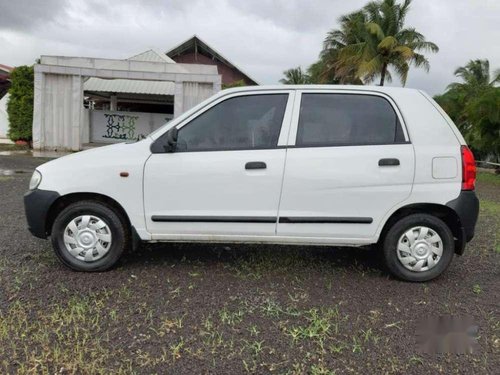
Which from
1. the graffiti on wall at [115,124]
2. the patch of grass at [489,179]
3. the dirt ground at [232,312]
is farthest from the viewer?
the graffiti on wall at [115,124]

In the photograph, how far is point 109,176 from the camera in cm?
408

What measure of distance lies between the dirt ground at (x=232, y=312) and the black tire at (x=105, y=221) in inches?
4.4

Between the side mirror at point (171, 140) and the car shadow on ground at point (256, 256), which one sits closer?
the side mirror at point (171, 140)

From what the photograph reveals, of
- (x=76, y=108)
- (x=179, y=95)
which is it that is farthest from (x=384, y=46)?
(x=76, y=108)

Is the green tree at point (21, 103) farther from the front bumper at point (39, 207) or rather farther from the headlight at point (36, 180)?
the front bumper at point (39, 207)

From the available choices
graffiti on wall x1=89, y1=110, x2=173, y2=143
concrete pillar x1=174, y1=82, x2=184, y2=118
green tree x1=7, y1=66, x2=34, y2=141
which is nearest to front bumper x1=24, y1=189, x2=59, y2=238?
concrete pillar x1=174, y1=82, x2=184, y2=118

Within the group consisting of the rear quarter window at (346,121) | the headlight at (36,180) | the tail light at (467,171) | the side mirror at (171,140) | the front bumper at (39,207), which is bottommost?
the front bumper at (39,207)

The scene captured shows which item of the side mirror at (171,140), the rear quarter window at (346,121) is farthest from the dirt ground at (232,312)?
the rear quarter window at (346,121)

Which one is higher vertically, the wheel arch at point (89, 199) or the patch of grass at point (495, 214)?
the wheel arch at point (89, 199)

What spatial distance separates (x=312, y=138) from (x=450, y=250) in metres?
1.63

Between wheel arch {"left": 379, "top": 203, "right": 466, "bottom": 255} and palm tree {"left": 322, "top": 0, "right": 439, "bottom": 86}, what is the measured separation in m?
22.1

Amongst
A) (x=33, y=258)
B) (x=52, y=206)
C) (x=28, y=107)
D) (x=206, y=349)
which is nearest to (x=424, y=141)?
(x=206, y=349)

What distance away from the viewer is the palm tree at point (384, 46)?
2528 cm

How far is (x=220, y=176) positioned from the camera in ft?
13.3
